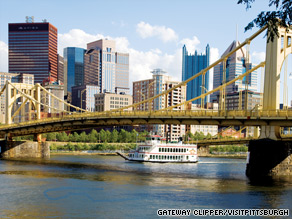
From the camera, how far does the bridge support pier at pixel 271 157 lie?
5919cm

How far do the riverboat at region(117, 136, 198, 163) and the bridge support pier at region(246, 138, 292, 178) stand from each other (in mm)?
30317

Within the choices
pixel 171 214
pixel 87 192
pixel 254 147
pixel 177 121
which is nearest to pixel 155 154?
pixel 177 121

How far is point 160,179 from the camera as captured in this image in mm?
57469

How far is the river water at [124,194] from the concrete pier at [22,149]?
33529 millimetres

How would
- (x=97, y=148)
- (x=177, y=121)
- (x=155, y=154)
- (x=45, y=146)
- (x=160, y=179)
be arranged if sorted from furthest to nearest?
(x=97, y=148), (x=45, y=146), (x=155, y=154), (x=177, y=121), (x=160, y=179)

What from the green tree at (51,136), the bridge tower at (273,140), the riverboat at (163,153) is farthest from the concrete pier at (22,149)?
the green tree at (51,136)

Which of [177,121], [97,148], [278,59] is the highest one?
[278,59]

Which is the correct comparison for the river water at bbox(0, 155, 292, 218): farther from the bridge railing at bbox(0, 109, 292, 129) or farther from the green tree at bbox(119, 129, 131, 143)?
the green tree at bbox(119, 129, 131, 143)

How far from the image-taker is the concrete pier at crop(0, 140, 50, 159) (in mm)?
93200

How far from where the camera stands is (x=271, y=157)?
196 ft

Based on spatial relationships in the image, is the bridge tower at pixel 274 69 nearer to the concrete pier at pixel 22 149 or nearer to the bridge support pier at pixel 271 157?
the bridge support pier at pixel 271 157

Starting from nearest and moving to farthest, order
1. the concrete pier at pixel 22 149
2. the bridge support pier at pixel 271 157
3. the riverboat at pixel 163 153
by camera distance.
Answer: the bridge support pier at pixel 271 157 → the riverboat at pixel 163 153 → the concrete pier at pixel 22 149

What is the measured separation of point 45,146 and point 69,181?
153 feet

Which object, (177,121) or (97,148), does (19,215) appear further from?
(97,148)
